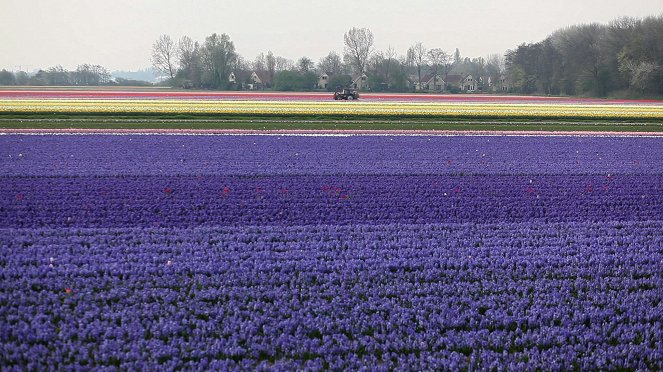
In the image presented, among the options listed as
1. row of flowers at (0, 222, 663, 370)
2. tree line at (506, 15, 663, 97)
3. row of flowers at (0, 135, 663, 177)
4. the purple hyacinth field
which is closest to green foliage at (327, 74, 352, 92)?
tree line at (506, 15, 663, 97)

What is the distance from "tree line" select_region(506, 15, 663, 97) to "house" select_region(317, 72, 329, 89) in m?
23.1

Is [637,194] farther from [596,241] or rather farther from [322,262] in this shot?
[322,262]

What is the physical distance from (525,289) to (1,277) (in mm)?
5848

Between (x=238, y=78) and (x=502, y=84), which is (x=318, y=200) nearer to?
(x=238, y=78)

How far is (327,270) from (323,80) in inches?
2757

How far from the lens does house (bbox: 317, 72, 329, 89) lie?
69.9 meters

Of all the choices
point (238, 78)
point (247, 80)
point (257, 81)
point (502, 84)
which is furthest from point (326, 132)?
point (502, 84)

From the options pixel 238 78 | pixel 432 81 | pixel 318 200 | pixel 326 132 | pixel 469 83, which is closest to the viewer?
pixel 318 200

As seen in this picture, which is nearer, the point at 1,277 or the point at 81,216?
the point at 1,277

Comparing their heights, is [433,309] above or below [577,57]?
below

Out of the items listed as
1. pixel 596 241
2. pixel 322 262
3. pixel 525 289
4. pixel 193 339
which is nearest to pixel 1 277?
pixel 193 339

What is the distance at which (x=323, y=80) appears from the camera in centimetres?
7575

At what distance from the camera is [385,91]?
225 ft

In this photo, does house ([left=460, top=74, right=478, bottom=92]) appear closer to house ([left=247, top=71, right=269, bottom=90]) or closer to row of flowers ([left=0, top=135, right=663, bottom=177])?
Answer: house ([left=247, top=71, right=269, bottom=90])
